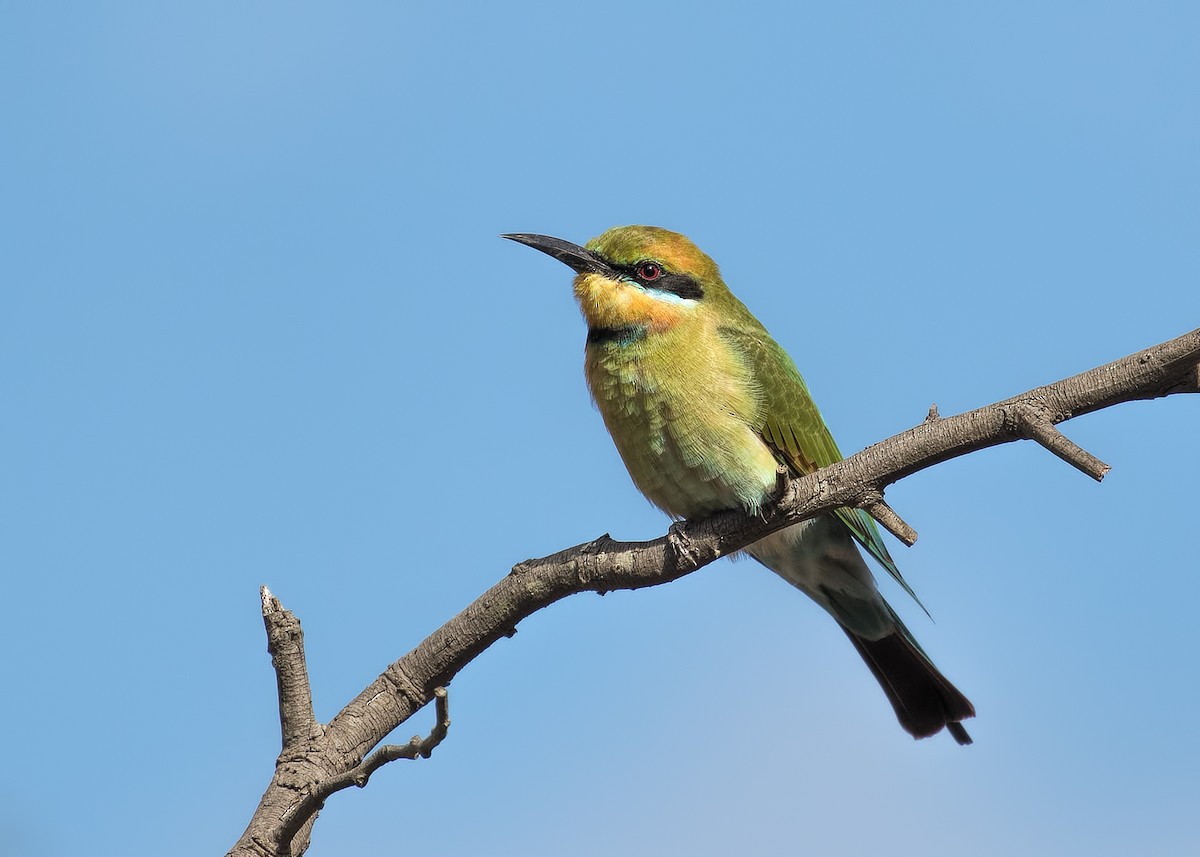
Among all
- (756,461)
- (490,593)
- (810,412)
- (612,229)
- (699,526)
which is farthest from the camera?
(612,229)

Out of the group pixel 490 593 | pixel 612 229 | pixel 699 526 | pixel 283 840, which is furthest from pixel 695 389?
pixel 283 840

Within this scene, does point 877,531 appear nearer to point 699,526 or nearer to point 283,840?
point 699,526

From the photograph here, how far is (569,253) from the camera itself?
4480 mm

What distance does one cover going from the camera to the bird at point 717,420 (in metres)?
3.87

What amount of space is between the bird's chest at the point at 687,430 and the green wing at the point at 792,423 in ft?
0.28

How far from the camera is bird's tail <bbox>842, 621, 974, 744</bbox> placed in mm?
4180

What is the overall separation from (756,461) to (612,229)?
1168 mm

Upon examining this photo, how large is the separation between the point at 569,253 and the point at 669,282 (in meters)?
0.39

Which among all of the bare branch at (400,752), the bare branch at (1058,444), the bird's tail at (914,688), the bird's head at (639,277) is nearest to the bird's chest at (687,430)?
the bird's head at (639,277)

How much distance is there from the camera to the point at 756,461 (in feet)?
12.5

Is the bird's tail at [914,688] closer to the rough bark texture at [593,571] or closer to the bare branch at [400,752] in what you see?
the rough bark texture at [593,571]

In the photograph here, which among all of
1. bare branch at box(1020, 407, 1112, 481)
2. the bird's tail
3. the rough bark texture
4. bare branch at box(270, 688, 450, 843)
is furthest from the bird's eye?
bare branch at box(270, 688, 450, 843)

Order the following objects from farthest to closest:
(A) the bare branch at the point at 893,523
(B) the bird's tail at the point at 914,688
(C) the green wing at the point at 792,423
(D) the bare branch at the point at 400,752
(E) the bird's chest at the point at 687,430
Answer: (B) the bird's tail at the point at 914,688 < (C) the green wing at the point at 792,423 < (E) the bird's chest at the point at 687,430 < (A) the bare branch at the point at 893,523 < (D) the bare branch at the point at 400,752

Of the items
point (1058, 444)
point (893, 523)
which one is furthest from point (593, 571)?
point (1058, 444)
